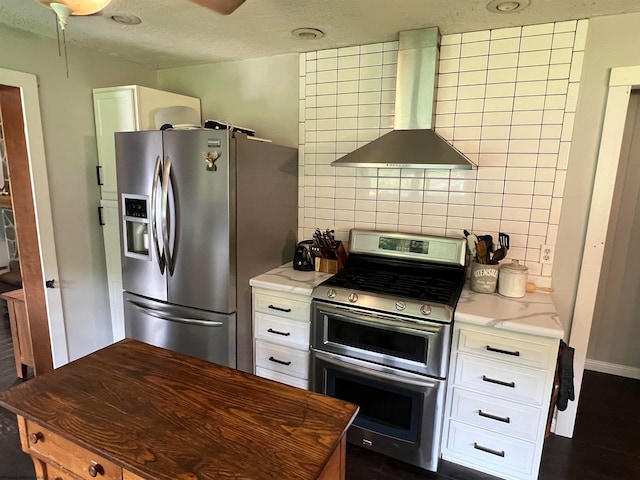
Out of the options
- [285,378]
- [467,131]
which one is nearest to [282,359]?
[285,378]

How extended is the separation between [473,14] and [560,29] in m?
0.50

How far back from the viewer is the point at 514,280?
2033mm

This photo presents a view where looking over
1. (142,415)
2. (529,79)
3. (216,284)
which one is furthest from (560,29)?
(142,415)

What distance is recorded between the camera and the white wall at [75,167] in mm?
2393

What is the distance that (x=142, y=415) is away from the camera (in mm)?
1082

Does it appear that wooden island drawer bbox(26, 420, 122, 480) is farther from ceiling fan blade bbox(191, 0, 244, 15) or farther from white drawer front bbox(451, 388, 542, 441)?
white drawer front bbox(451, 388, 542, 441)

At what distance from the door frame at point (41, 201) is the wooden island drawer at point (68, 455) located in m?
1.65

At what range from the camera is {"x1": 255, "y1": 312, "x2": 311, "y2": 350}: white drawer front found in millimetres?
2227

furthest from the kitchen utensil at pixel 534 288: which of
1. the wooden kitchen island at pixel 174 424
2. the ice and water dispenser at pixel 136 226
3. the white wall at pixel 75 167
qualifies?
the white wall at pixel 75 167

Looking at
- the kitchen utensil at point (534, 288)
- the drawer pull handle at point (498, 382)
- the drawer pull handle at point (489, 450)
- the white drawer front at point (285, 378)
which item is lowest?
the drawer pull handle at point (489, 450)

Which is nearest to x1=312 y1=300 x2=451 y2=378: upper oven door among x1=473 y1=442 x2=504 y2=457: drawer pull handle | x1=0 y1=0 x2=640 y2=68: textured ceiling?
x1=473 y1=442 x2=504 y2=457: drawer pull handle

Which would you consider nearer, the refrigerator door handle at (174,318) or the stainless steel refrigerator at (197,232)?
the stainless steel refrigerator at (197,232)

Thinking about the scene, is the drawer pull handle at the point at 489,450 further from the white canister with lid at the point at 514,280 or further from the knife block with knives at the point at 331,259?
the knife block with knives at the point at 331,259

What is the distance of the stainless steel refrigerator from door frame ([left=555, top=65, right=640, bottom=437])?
6.02 feet
